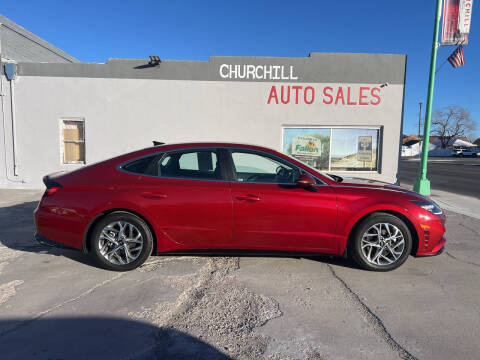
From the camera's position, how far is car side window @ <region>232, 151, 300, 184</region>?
3.77 meters

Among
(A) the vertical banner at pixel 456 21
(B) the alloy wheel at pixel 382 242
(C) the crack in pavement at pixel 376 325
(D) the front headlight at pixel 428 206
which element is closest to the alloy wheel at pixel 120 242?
(C) the crack in pavement at pixel 376 325

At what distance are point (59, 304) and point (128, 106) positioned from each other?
751 centimetres

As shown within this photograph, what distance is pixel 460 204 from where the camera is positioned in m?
8.41

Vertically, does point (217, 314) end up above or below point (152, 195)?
below

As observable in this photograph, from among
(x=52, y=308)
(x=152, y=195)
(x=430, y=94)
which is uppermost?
(x=430, y=94)

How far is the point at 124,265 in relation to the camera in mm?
3645

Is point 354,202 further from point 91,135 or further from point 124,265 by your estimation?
point 91,135

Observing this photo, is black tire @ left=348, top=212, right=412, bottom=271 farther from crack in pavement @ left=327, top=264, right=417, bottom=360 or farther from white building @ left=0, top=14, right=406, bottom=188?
white building @ left=0, top=14, right=406, bottom=188

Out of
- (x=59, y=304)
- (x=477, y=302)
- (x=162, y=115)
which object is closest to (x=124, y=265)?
(x=59, y=304)

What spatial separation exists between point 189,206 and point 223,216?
1.38 ft

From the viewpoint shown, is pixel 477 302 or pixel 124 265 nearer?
pixel 477 302

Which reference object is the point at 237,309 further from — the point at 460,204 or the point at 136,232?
the point at 460,204

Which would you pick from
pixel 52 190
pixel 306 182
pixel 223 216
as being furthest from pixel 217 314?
pixel 52 190

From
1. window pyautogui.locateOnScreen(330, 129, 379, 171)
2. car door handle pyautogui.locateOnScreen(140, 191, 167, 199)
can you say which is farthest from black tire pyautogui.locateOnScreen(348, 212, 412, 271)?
window pyautogui.locateOnScreen(330, 129, 379, 171)
